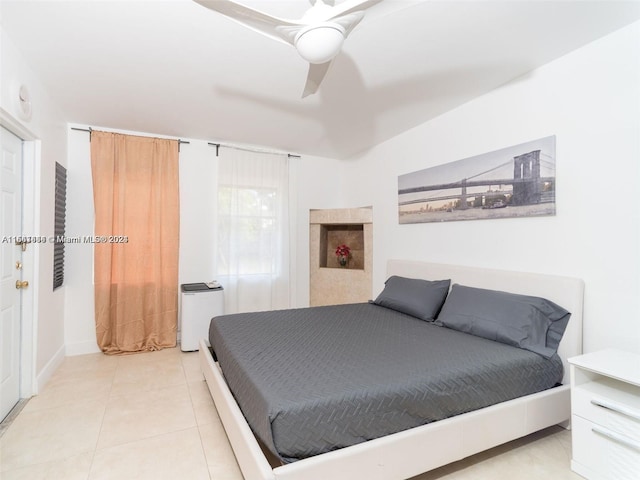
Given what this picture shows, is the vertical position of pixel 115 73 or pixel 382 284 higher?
pixel 115 73

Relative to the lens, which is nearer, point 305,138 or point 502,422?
point 502,422

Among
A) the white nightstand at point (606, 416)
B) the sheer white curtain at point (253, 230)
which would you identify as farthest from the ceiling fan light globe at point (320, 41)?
the sheer white curtain at point (253, 230)

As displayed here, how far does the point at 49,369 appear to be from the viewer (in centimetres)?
288

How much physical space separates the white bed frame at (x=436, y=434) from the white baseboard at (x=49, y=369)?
4.73 ft

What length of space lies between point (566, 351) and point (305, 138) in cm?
326

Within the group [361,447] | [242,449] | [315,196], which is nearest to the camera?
[361,447]

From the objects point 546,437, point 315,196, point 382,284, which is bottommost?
point 546,437

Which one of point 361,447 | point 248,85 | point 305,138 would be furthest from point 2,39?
point 361,447

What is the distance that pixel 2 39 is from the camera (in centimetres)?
197

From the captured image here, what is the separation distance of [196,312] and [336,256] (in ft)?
7.34

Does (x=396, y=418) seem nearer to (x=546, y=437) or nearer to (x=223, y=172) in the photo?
(x=546, y=437)

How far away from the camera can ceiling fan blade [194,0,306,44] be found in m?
1.30

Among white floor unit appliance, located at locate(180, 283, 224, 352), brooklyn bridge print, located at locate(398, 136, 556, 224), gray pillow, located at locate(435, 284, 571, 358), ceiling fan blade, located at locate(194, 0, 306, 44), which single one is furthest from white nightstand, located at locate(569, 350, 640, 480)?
white floor unit appliance, located at locate(180, 283, 224, 352)

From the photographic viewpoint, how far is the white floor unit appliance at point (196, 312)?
360cm
